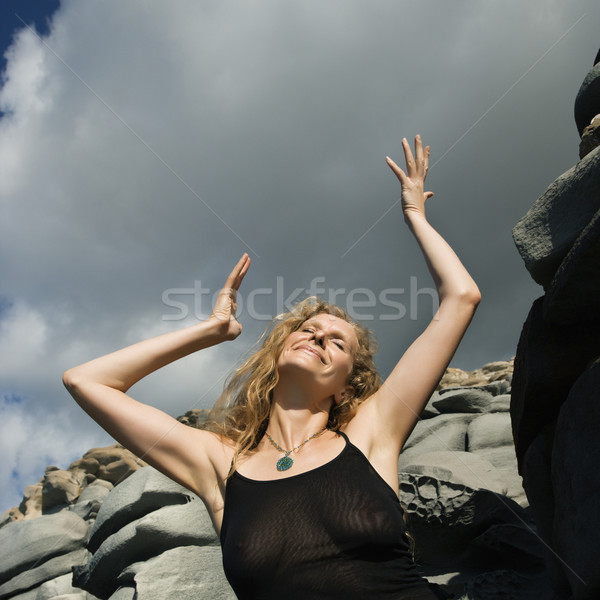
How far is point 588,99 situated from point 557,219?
4.43ft

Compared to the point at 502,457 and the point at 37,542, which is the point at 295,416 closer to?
the point at 502,457

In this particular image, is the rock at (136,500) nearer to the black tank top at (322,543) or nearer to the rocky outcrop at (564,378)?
the black tank top at (322,543)

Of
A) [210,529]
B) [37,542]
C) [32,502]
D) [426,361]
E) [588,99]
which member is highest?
[32,502]

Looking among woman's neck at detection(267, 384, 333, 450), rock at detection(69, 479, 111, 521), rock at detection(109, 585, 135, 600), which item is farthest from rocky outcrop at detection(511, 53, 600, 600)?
rock at detection(69, 479, 111, 521)

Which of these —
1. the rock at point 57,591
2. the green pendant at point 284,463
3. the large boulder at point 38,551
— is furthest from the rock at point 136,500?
the green pendant at point 284,463

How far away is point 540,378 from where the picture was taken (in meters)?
3.08

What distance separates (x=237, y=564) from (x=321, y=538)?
16.3 inches

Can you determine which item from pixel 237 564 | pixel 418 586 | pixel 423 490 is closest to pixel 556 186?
pixel 418 586

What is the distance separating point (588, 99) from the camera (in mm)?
3711

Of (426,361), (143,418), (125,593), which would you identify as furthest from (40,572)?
(426,361)

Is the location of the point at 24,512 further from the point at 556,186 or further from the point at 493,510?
the point at 556,186

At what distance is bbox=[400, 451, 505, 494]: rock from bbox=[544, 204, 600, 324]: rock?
8.33ft

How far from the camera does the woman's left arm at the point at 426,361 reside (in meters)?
2.92

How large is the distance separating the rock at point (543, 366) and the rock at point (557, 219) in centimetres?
32
